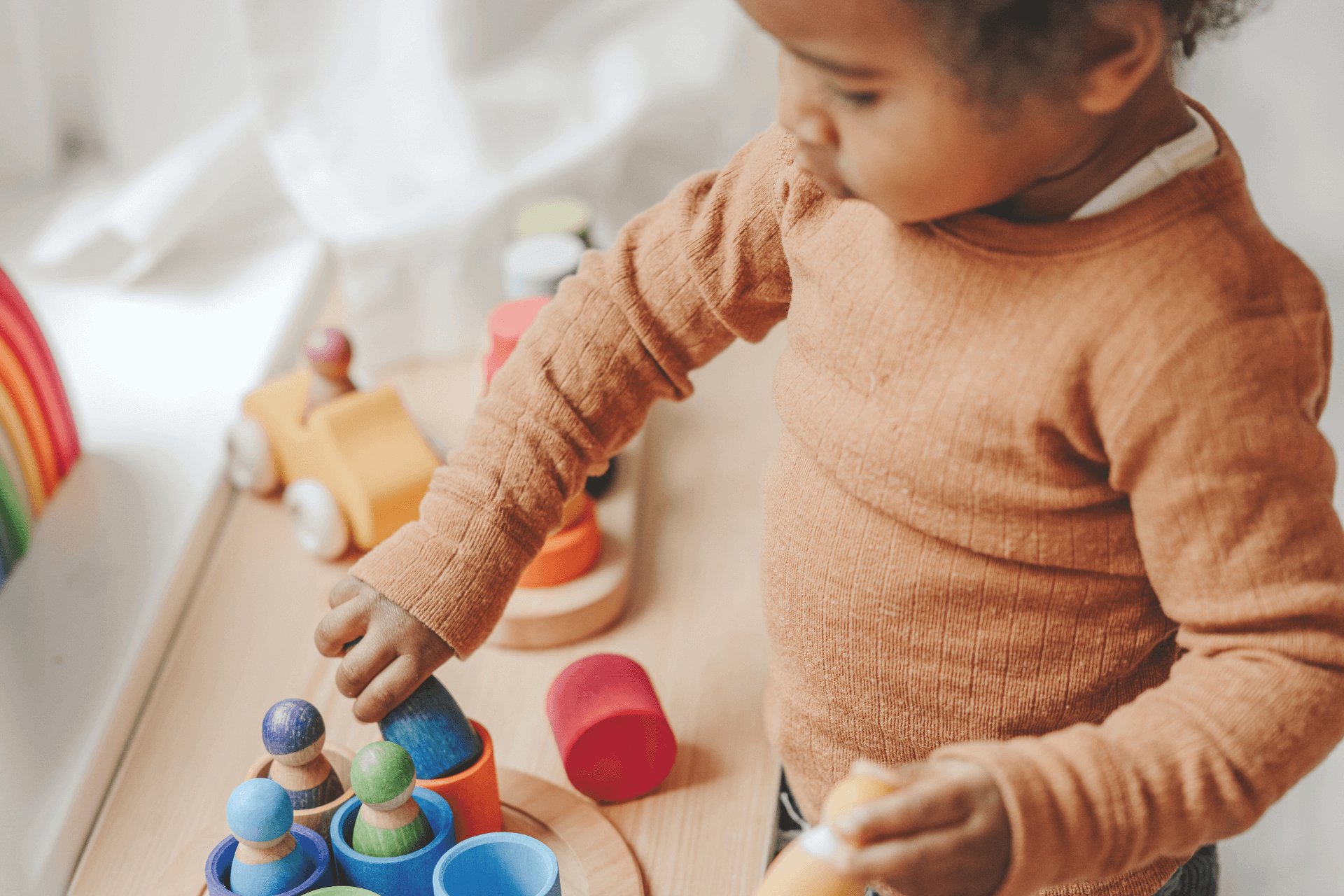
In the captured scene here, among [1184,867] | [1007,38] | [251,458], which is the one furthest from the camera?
[251,458]

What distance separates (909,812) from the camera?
0.34m

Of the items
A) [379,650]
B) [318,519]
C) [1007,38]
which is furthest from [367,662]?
[1007,38]

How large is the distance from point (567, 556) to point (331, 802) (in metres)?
0.21

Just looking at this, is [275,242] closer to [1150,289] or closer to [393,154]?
[393,154]

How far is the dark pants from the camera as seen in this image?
1.80 feet

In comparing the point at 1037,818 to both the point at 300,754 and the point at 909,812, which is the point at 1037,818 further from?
the point at 300,754

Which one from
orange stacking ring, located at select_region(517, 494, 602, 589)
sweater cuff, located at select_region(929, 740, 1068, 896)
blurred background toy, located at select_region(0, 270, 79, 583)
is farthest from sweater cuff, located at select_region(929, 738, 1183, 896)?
blurred background toy, located at select_region(0, 270, 79, 583)

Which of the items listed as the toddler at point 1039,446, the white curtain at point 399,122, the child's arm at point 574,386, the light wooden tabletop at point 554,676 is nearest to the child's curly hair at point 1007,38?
the toddler at point 1039,446

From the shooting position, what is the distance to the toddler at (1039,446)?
1.14 feet

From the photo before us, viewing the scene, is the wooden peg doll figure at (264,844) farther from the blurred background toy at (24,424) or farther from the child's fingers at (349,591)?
the blurred background toy at (24,424)

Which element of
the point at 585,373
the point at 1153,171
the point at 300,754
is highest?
the point at 1153,171

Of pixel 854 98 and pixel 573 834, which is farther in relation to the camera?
pixel 573 834

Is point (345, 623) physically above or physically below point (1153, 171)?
below

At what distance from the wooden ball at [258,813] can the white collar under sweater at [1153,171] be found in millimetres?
350
